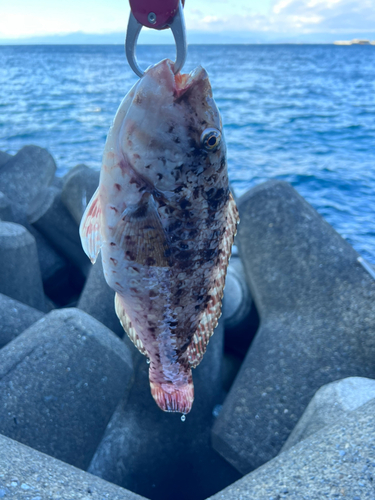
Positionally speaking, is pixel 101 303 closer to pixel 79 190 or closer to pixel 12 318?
pixel 12 318

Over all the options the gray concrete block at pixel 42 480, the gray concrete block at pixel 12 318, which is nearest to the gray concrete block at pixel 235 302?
the gray concrete block at pixel 12 318

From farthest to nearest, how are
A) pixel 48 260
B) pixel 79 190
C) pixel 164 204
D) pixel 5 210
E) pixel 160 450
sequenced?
pixel 48 260 < pixel 5 210 < pixel 79 190 < pixel 160 450 < pixel 164 204

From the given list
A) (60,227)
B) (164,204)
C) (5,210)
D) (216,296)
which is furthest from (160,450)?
(5,210)

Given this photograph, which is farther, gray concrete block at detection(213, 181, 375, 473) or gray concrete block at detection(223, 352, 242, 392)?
gray concrete block at detection(223, 352, 242, 392)

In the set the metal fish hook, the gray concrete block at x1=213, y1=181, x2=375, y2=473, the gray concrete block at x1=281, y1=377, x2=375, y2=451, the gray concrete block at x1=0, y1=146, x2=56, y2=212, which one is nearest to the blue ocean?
the gray concrete block at x1=213, y1=181, x2=375, y2=473

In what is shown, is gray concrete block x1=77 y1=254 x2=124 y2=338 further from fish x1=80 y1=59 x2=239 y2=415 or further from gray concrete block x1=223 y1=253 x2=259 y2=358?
fish x1=80 y1=59 x2=239 y2=415

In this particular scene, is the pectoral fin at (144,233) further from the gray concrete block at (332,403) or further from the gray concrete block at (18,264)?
the gray concrete block at (18,264)

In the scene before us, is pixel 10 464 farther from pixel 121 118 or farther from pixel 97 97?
pixel 97 97
